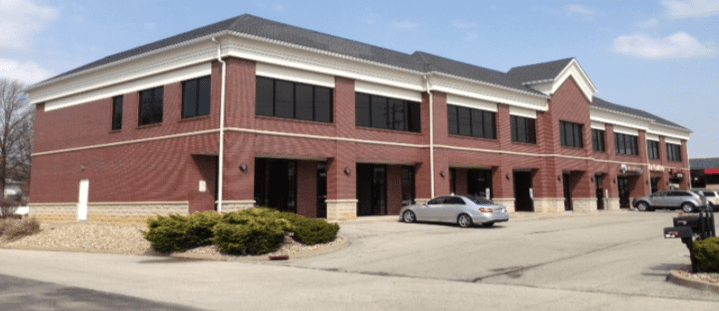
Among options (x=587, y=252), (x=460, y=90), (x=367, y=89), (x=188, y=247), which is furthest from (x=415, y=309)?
(x=460, y=90)

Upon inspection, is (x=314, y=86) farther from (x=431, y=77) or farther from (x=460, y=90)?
(x=460, y=90)

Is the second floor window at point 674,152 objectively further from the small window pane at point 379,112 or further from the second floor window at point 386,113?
the small window pane at point 379,112

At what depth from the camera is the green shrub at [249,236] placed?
15.3m

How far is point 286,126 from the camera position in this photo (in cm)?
2381

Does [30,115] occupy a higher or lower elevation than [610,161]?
higher

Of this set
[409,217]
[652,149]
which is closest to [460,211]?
[409,217]

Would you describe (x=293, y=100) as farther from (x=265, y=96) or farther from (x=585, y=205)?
(x=585, y=205)

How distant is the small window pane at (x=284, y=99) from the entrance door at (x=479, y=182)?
48.7ft

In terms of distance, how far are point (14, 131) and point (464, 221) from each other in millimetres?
52392

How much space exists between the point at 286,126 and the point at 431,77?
9.56 meters

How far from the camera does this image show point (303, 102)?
973 inches

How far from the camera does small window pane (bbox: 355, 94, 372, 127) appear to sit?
26.9 meters

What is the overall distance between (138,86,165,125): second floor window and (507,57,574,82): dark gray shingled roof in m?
25.6

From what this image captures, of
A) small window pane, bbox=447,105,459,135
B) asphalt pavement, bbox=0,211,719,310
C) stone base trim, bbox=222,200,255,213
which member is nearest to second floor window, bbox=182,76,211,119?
stone base trim, bbox=222,200,255,213
